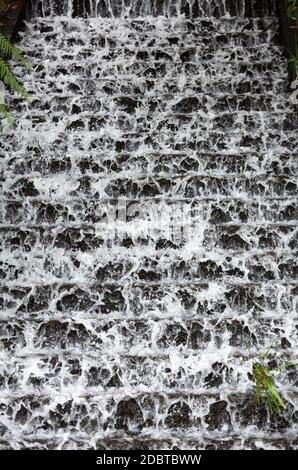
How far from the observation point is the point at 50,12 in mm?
5574

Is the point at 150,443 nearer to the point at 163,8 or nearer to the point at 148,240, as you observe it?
the point at 148,240

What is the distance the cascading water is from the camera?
300 centimetres

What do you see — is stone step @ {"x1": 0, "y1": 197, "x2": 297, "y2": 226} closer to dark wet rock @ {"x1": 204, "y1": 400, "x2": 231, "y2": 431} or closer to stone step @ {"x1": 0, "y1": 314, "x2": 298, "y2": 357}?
stone step @ {"x1": 0, "y1": 314, "x2": 298, "y2": 357}

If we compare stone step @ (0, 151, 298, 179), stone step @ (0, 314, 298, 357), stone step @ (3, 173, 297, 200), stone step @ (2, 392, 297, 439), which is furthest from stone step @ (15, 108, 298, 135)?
stone step @ (2, 392, 297, 439)

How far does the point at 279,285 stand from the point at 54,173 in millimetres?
1846

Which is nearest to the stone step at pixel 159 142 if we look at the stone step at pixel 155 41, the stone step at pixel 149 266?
the stone step at pixel 149 266

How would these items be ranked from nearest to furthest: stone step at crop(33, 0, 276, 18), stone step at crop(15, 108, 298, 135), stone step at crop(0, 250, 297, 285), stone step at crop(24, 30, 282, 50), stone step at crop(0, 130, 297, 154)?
stone step at crop(0, 250, 297, 285), stone step at crop(0, 130, 297, 154), stone step at crop(15, 108, 298, 135), stone step at crop(24, 30, 282, 50), stone step at crop(33, 0, 276, 18)

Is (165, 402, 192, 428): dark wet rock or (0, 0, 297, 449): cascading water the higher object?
(0, 0, 297, 449): cascading water

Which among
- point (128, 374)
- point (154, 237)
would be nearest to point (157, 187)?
point (154, 237)

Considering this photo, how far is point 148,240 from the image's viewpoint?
147 inches

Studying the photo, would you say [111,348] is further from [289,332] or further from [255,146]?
[255,146]

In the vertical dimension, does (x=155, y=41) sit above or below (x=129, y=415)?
above

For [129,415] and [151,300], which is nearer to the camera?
[129,415]

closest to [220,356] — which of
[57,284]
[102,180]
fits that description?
[57,284]
